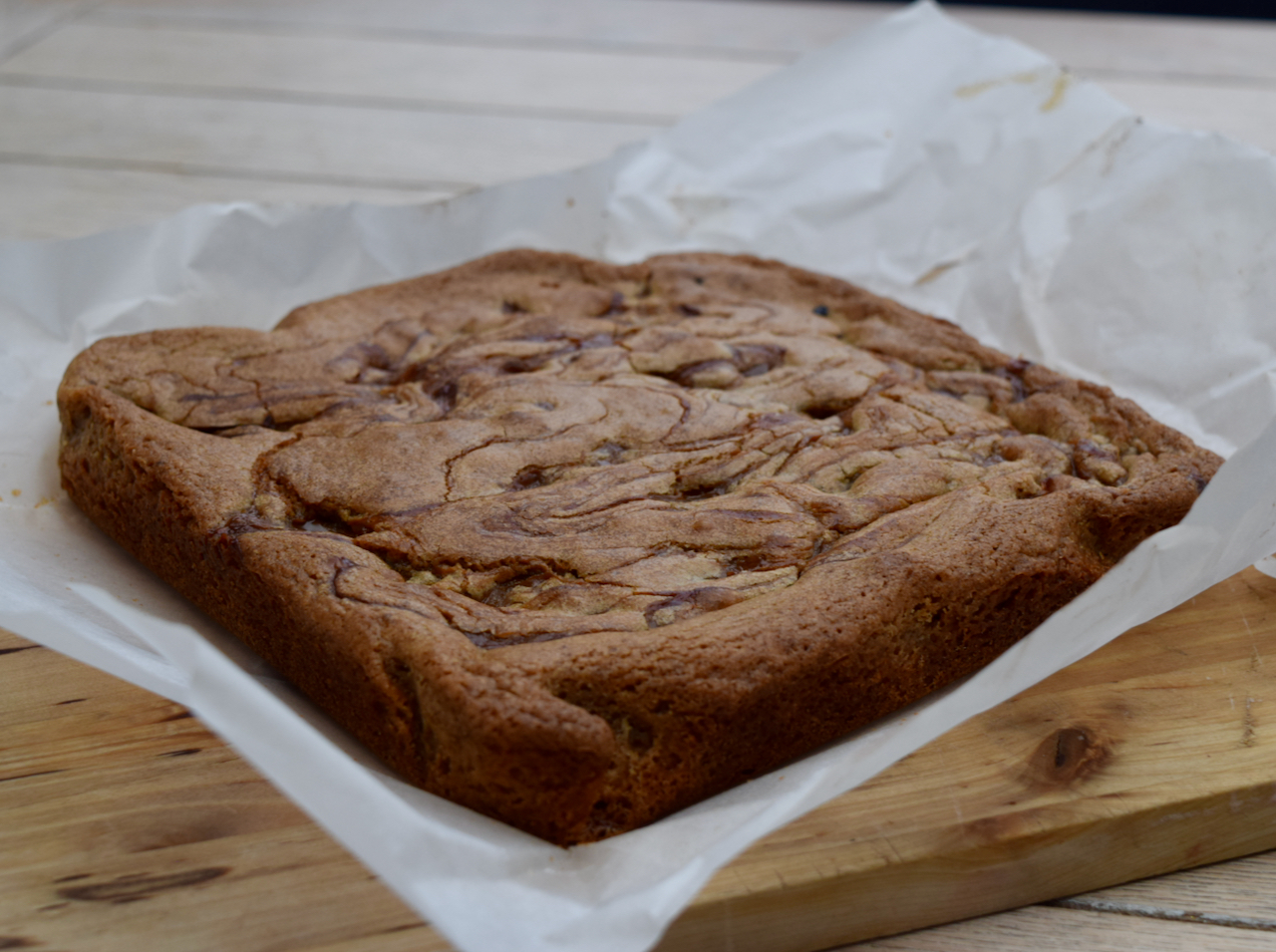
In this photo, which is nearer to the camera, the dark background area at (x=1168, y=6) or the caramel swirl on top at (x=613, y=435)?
the caramel swirl on top at (x=613, y=435)

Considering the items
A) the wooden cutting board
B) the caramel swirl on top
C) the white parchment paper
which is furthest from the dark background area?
the wooden cutting board

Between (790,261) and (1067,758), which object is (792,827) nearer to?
(1067,758)

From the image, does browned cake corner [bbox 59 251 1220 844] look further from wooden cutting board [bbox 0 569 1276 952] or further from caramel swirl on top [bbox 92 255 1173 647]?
wooden cutting board [bbox 0 569 1276 952]

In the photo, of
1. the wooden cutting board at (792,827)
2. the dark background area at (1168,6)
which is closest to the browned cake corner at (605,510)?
the wooden cutting board at (792,827)

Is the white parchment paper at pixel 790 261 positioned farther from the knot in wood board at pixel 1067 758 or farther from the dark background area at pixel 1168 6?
the dark background area at pixel 1168 6

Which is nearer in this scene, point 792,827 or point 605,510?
point 792,827

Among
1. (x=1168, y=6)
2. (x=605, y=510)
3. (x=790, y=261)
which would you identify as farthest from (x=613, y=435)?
(x=1168, y=6)

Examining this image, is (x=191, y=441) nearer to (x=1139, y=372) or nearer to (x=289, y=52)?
(x=1139, y=372)
